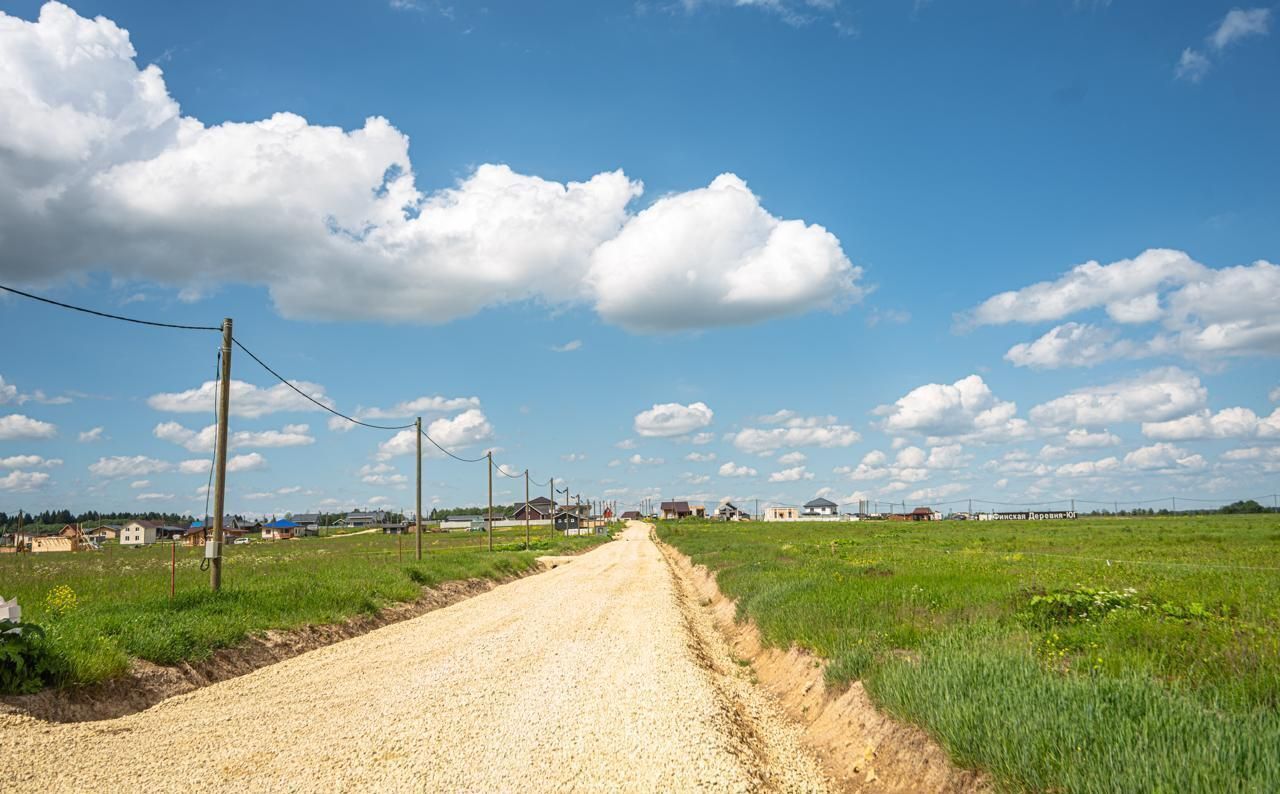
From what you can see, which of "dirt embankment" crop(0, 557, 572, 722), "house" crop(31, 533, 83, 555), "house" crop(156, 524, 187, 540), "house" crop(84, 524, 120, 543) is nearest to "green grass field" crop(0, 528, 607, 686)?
"dirt embankment" crop(0, 557, 572, 722)

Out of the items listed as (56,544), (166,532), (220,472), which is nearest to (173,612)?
(220,472)

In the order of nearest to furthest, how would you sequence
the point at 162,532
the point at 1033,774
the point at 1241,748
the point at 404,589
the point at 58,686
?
the point at 1241,748
the point at 1033,774
the point at 58,686
the point at 404,589
the point at 162,532

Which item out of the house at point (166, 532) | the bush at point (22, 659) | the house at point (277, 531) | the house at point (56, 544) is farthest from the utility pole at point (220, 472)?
the house at point (166, 532)

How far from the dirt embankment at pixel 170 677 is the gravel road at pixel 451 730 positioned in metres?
0.44

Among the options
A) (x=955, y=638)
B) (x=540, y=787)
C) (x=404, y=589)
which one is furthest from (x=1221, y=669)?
(x=404, y=589)

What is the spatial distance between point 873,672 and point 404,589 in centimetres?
1721

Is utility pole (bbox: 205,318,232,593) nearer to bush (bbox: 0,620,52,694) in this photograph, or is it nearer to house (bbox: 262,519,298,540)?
bush (bbox: 0,620,52,694)

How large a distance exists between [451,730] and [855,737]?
4564mm

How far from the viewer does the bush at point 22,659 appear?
9742 millimetres

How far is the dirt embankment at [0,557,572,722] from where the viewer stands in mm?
9828

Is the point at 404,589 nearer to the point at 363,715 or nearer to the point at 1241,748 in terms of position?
the point at 363,715

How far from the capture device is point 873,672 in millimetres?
9555

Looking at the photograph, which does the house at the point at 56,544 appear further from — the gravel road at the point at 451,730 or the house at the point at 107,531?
the gravel road at the point at 451,730

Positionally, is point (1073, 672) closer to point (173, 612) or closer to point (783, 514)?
point (173, 612)
